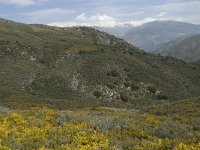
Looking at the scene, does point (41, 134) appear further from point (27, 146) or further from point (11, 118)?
point (11, 118)

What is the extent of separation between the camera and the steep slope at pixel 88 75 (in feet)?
204

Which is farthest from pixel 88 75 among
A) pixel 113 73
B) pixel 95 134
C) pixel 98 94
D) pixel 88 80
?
pixel 95 134

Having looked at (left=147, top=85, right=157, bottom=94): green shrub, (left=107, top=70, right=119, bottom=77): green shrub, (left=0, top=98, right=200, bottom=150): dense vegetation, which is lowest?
(left=147, top=85, right=157, bottom=94): green shrub

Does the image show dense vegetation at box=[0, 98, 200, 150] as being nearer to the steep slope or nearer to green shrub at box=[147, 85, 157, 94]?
the steep slope

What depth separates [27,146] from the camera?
10.4 meters

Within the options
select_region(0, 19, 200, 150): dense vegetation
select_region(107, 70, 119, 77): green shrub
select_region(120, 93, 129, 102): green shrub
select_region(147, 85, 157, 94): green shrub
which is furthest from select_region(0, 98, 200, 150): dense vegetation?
select_region(107, 70, 119, 77): green shrub

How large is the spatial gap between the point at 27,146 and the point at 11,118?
4842mm

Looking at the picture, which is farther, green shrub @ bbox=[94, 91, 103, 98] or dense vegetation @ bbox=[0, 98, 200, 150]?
green shrub @ bbox=[94, 91, 103, 98]

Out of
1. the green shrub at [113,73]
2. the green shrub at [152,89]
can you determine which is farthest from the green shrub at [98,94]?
the green shrub at [152,89]

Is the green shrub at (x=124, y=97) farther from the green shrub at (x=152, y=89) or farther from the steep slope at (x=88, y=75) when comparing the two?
the green shrub at (x=152, y=89)

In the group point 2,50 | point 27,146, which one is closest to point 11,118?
point 27,146

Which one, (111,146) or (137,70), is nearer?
(111,146)

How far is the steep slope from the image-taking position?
62312 mm

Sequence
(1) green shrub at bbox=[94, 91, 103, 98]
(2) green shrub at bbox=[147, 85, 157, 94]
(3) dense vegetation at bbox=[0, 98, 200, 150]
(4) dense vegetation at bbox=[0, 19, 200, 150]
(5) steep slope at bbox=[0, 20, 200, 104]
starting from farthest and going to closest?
(2) green shrub at bbox=[147, 85, 157, 94], (5) steep slope at bbox=[0, 20, 200, 104], (1) green shrub at bbox=[94, 91, 103, 98], (4) dense vegetation at bbox=[0, 19, 200, 150], (3) dense vegetation at bbox=[0, 98, 200, 150]
